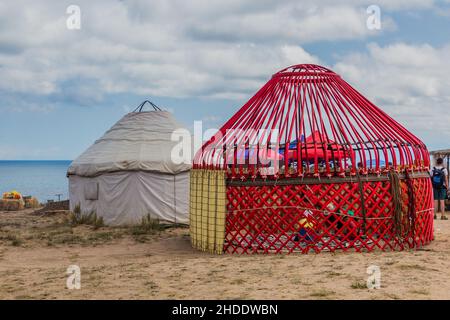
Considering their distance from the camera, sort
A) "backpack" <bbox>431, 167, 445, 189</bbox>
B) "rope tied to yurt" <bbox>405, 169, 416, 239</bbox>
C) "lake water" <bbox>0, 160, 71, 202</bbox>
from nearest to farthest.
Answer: "rope tied to yurt" <bbox>405, 169, 416, 239</bbox>, "backpack" <bbox>431, 167, 445, 189</bbox>, "lake water" <bbox>0, 160, 71, 202</bbox>

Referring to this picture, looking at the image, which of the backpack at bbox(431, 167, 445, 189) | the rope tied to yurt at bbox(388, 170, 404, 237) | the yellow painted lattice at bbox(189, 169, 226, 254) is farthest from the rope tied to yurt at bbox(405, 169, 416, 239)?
the backpack at bbox(431, 167, 445, 189)

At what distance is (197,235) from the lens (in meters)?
8.42

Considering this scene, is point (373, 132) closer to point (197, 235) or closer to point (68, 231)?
point (197, 235)

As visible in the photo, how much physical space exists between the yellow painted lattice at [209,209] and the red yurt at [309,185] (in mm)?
14

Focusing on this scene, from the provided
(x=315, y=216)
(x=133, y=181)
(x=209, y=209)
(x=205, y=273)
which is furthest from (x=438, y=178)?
(x=205, y=273)

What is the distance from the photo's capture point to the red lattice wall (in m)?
7.63

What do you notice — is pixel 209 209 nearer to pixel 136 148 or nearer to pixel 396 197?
pixel 396 197

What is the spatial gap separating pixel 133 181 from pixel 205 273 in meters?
5.45

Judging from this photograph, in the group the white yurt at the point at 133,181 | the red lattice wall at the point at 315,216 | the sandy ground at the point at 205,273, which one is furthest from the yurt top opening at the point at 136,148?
the red lattice wall at the point at 315,216

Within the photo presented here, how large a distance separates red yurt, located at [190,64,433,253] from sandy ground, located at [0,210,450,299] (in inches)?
16.7

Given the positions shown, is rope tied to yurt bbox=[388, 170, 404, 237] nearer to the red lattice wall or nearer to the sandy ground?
the red lattice wall

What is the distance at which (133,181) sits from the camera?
451 inches

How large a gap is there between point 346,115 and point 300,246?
2.04m

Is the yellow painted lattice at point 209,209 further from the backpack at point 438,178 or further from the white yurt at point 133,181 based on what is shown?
the backpack at point 438,178
